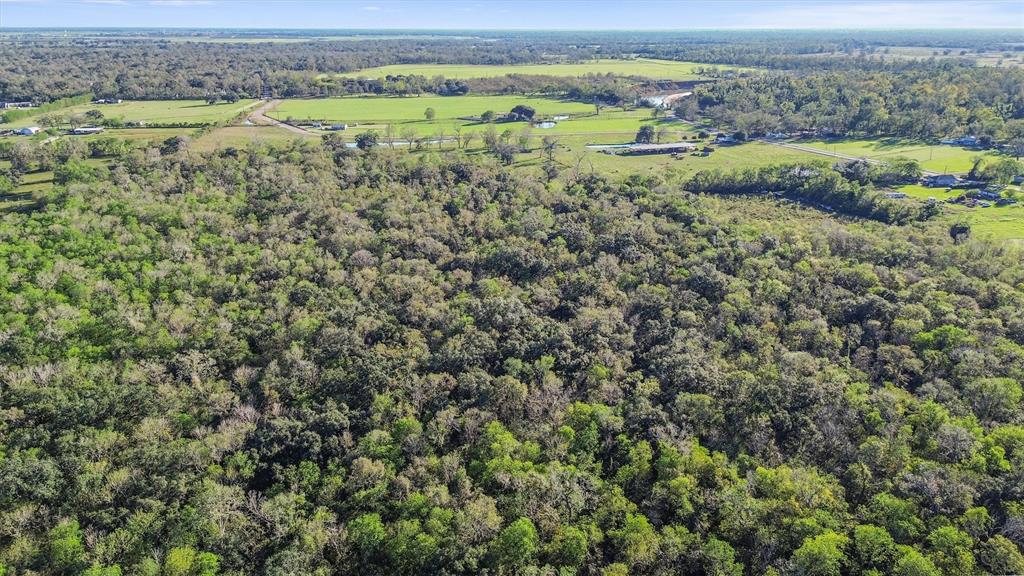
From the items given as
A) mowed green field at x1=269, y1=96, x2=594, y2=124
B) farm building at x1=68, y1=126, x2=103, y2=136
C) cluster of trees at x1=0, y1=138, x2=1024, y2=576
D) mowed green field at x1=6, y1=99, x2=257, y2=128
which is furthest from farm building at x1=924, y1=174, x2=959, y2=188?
farm building at x1=68, y1=126, x2=103, y2=136

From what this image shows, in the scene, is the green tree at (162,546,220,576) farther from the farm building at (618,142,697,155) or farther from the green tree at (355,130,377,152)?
the farm building at (618,142,697,155)

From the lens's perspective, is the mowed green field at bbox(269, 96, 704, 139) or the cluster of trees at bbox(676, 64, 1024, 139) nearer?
the cluster of trees at bbox(676, 64, 1024, 139)

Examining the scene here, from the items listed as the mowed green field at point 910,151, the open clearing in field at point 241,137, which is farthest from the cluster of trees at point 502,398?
the mowed green field at point 910,151

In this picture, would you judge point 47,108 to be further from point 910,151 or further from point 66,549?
point 910,151

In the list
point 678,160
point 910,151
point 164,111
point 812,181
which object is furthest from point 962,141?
point 164,111

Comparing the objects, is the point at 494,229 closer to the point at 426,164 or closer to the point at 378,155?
the point at 426,164
